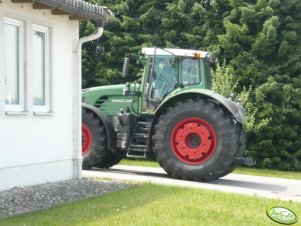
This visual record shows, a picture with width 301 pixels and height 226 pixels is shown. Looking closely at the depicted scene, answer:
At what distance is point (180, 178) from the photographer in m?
13.4

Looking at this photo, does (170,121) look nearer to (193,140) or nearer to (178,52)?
(193,140)

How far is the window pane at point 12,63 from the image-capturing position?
9875 mm

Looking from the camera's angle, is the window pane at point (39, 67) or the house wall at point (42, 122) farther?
the window pane at point (39, 67)

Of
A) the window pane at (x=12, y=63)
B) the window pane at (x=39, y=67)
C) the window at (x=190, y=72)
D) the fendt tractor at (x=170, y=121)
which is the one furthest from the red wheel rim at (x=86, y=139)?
the window pane at (x=12, y=63)

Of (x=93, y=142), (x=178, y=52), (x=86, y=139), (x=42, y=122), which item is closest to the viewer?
(x=42, y=122)

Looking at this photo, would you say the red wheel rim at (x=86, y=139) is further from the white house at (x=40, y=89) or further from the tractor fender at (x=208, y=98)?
the white house at (x=40, y=89)

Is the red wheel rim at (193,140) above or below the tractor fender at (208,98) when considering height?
below

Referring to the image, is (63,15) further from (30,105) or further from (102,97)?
(102,97)

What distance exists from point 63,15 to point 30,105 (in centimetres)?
204

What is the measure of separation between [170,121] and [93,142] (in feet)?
7.07

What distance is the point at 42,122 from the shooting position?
10.6m

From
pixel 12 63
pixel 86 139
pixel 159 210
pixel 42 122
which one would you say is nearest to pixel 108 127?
pixel 86 139

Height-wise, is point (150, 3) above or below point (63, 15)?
above

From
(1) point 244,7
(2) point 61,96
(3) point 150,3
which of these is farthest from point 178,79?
(3) point 150,3
